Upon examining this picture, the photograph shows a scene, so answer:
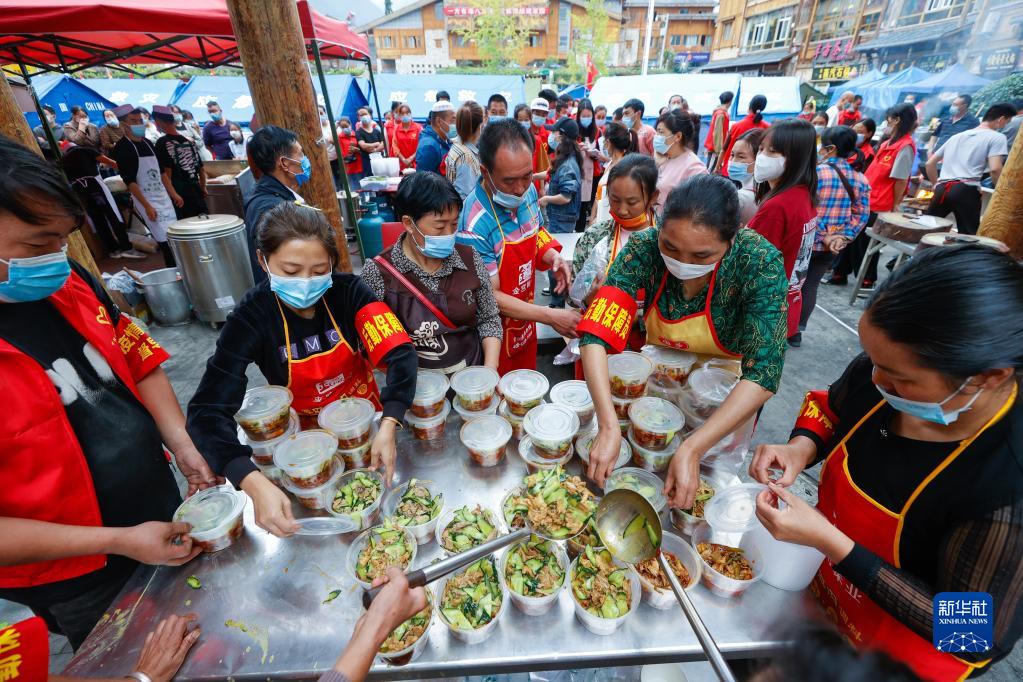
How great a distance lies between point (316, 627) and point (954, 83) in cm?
2217

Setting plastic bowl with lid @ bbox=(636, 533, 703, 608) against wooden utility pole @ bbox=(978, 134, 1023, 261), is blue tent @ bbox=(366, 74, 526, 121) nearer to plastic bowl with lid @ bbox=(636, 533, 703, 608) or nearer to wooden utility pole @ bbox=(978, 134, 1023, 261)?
wooden utility pole @ bbox=(978, 134, 1023, 261)

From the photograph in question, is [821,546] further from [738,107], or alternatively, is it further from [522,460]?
[738,107]

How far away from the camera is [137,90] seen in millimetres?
19891

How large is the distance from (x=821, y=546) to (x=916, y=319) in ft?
2.12

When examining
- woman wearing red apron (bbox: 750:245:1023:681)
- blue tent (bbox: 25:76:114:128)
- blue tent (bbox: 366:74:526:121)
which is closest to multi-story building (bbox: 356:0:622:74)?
blue tent (bbox: 366:74:526:121)

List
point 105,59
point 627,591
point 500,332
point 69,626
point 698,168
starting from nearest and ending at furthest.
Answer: point 627,591 < point 69,626 < point 500,332 < point 698,168 < point 105,59

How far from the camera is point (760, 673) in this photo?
97cm

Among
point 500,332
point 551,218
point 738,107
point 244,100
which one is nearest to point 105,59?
point 551,218

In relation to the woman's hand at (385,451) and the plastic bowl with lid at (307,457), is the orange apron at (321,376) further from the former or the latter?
the woman's hand at (385,451)

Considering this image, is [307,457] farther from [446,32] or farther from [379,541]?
[446,32]

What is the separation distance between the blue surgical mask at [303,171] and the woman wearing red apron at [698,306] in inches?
109

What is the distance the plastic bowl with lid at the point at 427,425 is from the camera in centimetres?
202

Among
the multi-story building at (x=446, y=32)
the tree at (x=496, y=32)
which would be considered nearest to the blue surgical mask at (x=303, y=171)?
the tree at (x=496, y=32)

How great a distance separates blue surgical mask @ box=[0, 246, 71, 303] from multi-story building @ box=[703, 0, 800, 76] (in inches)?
1411
